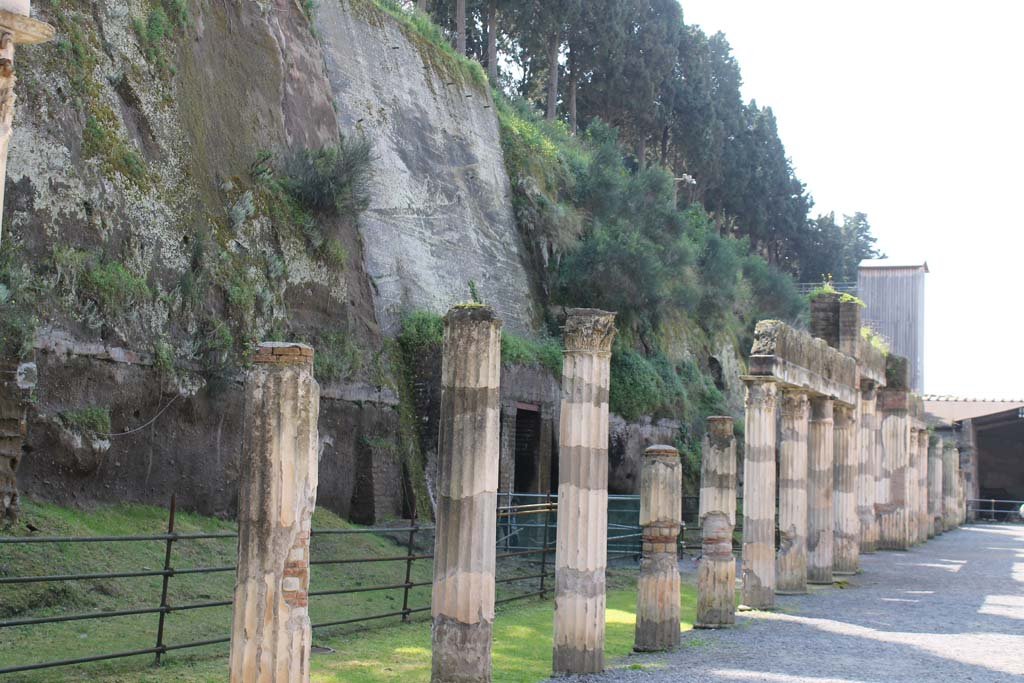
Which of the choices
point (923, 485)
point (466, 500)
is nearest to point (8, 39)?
point (466, 500)

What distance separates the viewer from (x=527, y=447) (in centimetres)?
2345

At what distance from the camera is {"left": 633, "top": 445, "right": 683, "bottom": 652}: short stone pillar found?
11.8 m

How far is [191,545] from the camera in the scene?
45.3ft

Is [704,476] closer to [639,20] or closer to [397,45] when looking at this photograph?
[397,45]

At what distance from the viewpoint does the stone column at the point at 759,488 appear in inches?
639

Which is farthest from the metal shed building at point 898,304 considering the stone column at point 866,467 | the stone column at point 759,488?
the stone column at point 759,488

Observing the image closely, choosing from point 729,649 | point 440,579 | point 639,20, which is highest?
point 639,20

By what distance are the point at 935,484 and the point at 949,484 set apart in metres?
5.03

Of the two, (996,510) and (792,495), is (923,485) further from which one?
(792,495)

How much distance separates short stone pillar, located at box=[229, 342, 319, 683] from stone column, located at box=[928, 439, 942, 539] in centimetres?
3380

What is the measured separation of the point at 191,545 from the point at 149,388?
2.53 metres

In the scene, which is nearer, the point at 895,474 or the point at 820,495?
the point at 820,495

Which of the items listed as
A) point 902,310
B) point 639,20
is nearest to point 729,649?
point 639,20

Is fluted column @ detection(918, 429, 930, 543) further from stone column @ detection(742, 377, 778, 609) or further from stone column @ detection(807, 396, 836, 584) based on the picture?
stone column @ detection(742, 377, 778, 609)
